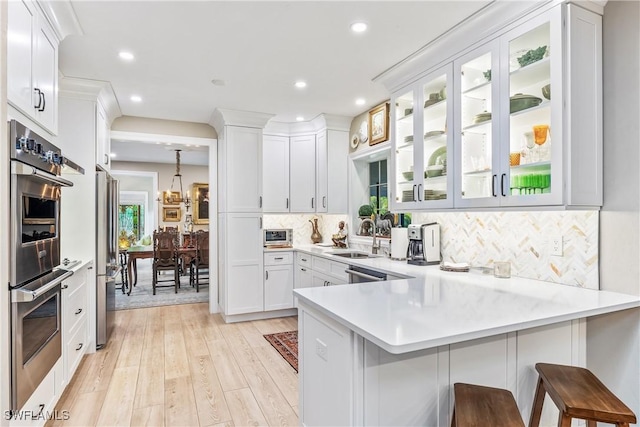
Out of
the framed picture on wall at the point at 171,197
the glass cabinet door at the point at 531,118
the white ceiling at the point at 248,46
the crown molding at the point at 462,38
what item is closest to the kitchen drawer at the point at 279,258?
the white ceiling at the point at 248,46

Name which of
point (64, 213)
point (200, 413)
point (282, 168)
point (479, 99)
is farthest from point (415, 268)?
point (64, 213)

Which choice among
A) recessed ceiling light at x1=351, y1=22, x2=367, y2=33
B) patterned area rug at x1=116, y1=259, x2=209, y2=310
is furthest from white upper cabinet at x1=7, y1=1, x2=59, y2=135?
patterned area rug at x1=116, y1=259, x2=209, y2=310

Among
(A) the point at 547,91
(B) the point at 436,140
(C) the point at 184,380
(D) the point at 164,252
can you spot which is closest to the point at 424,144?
(B) the point at 436,140

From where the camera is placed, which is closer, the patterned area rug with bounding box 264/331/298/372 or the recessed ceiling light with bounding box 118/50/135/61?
the recessed ceiling light with bounding box 118/50/135/61

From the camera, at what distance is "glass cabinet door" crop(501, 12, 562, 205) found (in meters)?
1.95

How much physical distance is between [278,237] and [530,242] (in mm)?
3291

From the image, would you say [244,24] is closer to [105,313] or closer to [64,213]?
[64,213]

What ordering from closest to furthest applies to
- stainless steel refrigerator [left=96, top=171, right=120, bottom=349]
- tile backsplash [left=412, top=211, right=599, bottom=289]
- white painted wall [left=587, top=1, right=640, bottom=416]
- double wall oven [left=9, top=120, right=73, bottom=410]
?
double wall oven [left=9, top=120, right=73, bottom=410] → white painted wall [left=587, top=1, right=640, bottom=416] → tile backsplash [left=412, top=211, right=599, bottom=289] → stainless steel refrigerator [left=96, top=171, right=120, bottom=349]

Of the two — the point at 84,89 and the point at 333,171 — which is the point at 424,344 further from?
the point at 84,89

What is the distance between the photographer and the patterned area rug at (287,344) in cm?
331

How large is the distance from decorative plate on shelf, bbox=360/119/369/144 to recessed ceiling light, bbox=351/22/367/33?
1.94 meters

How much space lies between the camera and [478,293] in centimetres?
200

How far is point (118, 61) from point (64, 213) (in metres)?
1.51

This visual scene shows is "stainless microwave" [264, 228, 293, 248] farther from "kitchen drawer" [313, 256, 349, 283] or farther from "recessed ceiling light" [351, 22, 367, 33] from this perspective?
"recessed ceiling light" [351, 22, 367, 33]
